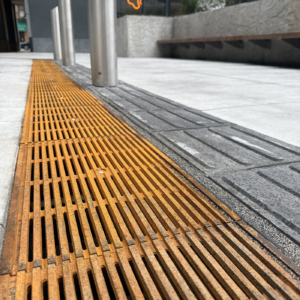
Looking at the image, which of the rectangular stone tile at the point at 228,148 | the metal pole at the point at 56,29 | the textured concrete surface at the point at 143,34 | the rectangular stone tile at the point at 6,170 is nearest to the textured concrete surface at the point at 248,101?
the rectangular stone tile at the point at 228,148

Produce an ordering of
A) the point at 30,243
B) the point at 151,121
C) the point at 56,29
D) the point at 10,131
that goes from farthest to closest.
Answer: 1. the point at 56,29
2. the point at 151,121
3. the point at 10,131
4. the point at 30,243

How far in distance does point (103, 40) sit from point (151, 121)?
259 centimetres

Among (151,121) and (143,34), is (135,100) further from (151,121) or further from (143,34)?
(143,34)

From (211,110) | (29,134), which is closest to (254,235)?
(29,134)

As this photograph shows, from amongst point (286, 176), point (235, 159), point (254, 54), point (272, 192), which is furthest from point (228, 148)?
point (254, 54)

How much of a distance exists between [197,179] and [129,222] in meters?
0.61

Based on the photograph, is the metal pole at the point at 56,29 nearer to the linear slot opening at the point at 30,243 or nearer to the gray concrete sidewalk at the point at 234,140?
the gray concrete sidewalk at the point at 234,140

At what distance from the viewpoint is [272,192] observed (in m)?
1.61

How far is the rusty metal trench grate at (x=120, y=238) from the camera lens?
3.28 feet

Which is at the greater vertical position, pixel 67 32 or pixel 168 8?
pixel 168 8

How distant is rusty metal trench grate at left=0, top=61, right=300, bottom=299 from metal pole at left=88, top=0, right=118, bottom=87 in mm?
3244

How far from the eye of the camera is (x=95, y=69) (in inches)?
202

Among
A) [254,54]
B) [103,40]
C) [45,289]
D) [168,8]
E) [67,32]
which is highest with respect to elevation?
[168,8]

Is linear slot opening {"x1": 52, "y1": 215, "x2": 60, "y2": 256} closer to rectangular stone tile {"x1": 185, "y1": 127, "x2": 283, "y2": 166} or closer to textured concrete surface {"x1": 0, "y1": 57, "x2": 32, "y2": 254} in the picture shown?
textured concrete surface {"x1": 0, "y1": 57, "x2": 32, "y2": 254}
